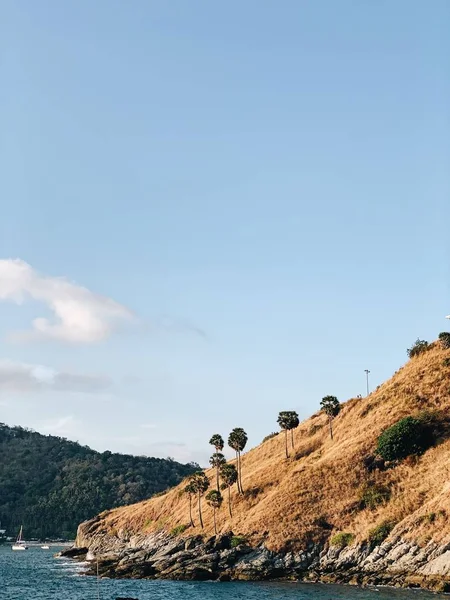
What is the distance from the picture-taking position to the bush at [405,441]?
117500 millimetres

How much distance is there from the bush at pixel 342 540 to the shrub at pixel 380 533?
3637 mm

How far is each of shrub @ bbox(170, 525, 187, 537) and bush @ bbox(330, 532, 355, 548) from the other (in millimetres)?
38992

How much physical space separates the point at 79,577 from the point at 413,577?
56061 mm

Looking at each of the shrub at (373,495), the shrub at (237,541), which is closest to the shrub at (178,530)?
the shrub at (237,541)

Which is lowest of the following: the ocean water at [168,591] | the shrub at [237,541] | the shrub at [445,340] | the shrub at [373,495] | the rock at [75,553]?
the ocean water at [168,591]

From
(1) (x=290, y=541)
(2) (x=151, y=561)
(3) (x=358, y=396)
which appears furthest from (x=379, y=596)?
(3) (x=358, y=396)

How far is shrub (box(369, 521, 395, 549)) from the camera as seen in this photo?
100938 millimetres

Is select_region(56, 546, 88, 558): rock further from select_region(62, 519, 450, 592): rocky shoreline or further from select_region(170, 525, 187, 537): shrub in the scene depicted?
select_region(170, 525, 187, 537): shrub

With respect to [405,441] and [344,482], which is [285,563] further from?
[405,441]

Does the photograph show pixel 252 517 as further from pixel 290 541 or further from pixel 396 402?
pixel 396 402

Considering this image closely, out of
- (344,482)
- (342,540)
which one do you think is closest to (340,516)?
(342,540)

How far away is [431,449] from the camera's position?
11756cm

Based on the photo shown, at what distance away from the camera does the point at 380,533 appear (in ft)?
335

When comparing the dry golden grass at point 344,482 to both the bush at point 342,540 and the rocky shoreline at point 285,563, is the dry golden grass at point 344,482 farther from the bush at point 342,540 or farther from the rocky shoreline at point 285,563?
the rocky shoreline at point 285,563
